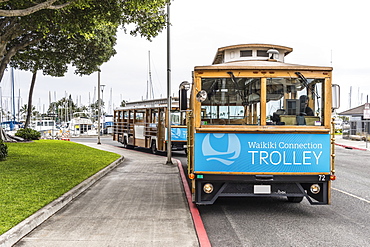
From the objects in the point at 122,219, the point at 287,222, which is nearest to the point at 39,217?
the point at 122,219

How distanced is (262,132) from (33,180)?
20.9ft

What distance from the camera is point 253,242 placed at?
5.90m

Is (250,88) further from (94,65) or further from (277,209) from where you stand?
(94,65)

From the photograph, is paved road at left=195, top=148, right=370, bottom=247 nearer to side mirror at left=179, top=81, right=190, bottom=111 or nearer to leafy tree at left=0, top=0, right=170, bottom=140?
side mirror at left=179, top=81, right=190, bottom=111

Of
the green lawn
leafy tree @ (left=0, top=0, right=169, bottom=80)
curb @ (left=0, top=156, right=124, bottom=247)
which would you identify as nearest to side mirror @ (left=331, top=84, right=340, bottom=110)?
curb @ (left=0, top=156, right=124, bottom=247)

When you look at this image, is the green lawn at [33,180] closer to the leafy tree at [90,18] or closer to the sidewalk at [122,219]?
the sidewalk at [122,219]

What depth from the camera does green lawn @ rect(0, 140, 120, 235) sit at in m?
6.96

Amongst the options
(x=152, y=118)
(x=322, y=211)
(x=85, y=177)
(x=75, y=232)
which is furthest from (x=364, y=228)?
(x=152, y=118)

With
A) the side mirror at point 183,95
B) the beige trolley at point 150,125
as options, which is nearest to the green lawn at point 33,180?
the side mirror at point 183,95

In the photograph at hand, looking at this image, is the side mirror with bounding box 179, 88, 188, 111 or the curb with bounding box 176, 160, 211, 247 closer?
the curb with bounding box 176, 160, 211, 247

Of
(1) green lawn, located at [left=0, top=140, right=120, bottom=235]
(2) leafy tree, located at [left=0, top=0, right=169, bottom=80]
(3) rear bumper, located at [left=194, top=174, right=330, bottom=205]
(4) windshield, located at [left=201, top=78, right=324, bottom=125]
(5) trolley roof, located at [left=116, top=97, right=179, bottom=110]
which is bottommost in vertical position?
(1) green lawn, located at [left=0, top=140, right=120, bottom=235]

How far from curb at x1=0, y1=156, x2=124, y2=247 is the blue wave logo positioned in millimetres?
3145

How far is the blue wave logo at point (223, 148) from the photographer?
727 cm

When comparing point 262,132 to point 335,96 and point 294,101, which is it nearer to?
point 294,101
